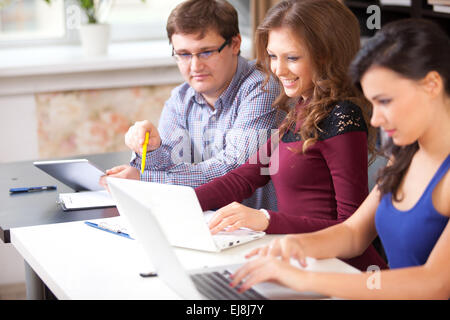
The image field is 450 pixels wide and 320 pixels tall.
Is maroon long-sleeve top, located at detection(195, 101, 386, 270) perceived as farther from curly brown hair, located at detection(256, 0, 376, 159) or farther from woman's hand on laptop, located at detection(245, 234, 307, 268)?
woman's hand on laptop, located at detection(245, 234, 307, 268)

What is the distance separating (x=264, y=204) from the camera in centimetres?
209

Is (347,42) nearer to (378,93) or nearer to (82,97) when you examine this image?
(378,93)

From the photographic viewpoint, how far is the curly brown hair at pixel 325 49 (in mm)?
1685

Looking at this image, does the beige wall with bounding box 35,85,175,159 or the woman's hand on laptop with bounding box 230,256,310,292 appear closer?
the woman's hand on laptop with bounding box 230,256,310,292

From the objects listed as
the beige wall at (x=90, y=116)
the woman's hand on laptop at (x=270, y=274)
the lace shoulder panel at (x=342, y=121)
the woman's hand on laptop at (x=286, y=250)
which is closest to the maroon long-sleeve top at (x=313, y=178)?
the lace shoulder panel at (x=342, y=121)

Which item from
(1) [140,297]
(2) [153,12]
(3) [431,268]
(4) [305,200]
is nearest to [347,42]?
(4) [305,200]

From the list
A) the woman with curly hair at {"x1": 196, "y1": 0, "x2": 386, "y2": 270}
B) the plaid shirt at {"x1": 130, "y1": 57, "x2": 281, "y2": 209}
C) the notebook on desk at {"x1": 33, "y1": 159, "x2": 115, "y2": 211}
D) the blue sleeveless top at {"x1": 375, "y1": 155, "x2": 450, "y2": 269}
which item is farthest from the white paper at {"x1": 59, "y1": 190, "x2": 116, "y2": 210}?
the blue sleeveless top at {"x1": 375, "y1": 155, "x2": 450, "y2": 269}

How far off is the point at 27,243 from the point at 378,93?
0.86 meters

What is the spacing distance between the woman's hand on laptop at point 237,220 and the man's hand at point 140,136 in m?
0.52

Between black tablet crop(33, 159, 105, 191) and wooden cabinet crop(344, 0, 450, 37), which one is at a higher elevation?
wooden cabinet crop(344, 0, 450, 37)

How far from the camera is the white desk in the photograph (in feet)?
4.21

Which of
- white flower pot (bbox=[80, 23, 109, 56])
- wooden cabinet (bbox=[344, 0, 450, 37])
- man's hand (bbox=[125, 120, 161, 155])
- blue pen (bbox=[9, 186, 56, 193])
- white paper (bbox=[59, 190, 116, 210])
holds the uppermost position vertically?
wooden cabinet (bbox=[344, 0, 450, 37])

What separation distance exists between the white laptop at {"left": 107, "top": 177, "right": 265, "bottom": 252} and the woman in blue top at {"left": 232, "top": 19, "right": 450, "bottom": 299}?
0.13 m

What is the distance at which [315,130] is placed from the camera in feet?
5.48
